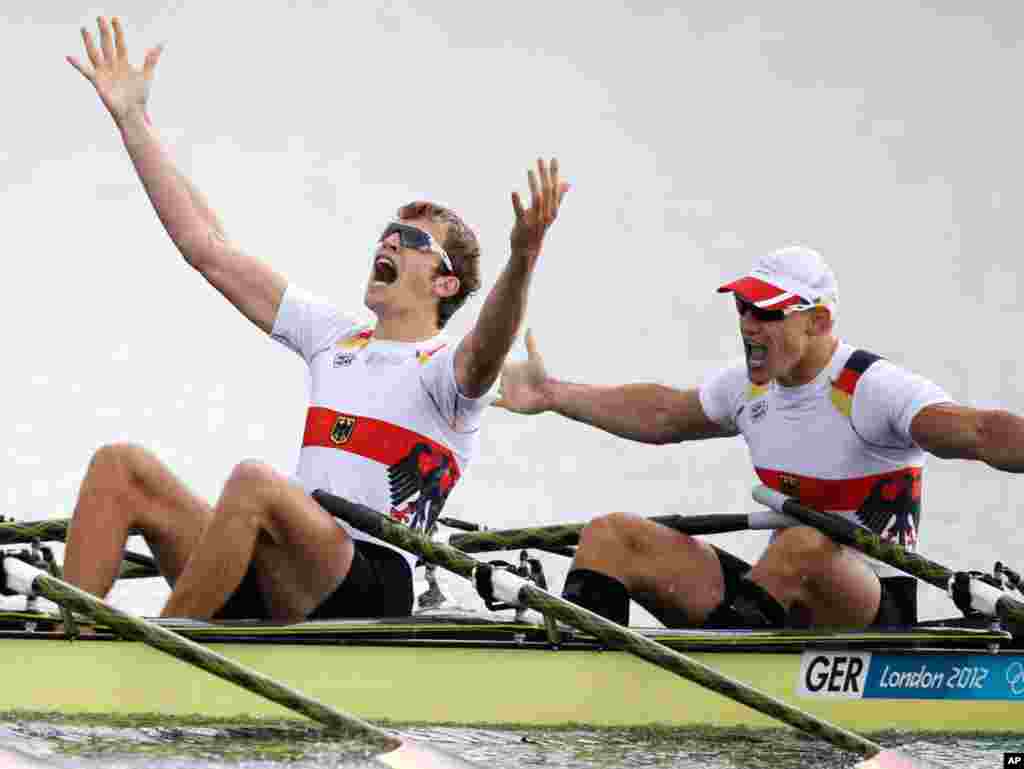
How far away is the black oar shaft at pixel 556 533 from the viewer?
4688mm

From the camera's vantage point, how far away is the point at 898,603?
451 cm

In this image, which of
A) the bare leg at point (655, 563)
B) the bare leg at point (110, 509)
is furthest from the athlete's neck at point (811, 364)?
the bare leg at point (110, 509)

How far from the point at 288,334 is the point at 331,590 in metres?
0.78

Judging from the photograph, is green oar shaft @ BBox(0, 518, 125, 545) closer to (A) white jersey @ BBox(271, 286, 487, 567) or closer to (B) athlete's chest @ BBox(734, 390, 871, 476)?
(A) white jersey @ BBox(271, 286, 487, 567)

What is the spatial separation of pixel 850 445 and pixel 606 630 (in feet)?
2.69

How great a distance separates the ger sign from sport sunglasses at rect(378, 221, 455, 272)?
1310 mm

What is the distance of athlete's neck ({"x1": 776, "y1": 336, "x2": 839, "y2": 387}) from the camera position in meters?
4.52

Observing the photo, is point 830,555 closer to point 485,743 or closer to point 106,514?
point 485,743

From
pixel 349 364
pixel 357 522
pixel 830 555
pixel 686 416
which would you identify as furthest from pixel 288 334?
pixel 830 555

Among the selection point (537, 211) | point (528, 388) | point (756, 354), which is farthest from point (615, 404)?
point (537, 211)

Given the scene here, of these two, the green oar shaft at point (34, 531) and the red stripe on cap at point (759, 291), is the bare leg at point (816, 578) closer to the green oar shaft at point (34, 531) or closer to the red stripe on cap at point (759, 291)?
the red stripe on cap at point (759, 291)

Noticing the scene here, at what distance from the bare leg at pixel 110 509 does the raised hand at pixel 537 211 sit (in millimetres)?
976

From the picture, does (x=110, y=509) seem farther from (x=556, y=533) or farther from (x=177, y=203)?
(x=556, y=533)

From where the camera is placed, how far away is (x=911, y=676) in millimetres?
4312
